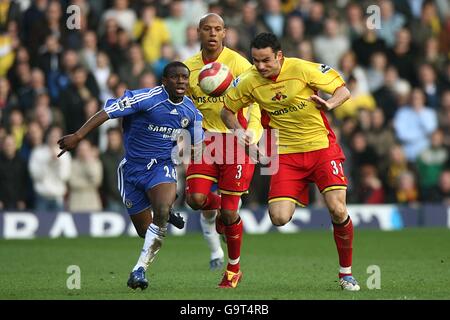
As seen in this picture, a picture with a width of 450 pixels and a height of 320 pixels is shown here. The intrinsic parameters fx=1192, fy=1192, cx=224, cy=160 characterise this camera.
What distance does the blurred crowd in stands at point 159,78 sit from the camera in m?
19.4

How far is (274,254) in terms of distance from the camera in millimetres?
16141

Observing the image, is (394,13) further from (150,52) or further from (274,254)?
(274,254)

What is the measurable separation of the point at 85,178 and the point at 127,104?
305 inches

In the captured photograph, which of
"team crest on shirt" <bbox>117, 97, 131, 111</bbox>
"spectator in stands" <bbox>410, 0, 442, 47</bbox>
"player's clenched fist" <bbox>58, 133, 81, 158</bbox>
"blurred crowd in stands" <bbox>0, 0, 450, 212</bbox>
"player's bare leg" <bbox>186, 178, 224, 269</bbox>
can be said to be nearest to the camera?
"player's clenched fist" <bbox>58, 133, 81, 158</bbox>

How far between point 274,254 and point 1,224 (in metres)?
5.19

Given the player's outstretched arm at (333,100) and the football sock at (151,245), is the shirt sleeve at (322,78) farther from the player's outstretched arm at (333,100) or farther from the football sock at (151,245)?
the football sock at (151,245)

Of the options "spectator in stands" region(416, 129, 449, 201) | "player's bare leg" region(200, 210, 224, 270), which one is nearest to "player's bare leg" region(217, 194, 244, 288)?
"player's bare leg" region(200, 210, 224, 270)

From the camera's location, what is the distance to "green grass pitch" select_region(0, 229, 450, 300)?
11.0 metres

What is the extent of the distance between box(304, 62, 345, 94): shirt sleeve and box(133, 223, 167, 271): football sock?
2023mm

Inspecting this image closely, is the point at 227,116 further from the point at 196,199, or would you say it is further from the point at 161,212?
the point at 196,199

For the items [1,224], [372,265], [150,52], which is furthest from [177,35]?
[372,265]

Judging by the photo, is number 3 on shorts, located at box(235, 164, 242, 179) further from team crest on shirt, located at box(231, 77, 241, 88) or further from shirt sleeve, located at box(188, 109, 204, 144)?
team crest on shirt, located at box(231, 77, 241, 88)

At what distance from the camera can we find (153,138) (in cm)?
1228

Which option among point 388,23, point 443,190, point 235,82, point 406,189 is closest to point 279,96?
point 235,82
